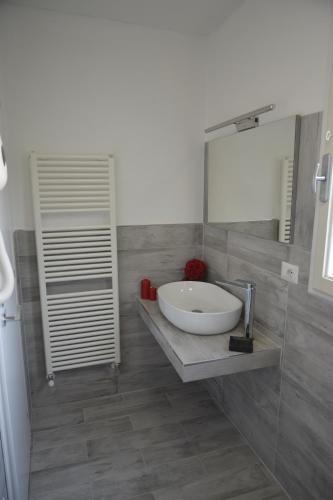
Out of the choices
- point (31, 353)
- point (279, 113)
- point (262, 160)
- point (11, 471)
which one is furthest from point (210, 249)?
point (11, 471)

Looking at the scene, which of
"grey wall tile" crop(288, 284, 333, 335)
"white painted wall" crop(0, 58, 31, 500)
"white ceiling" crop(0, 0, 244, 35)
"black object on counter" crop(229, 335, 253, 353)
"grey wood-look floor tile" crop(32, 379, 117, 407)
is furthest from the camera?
"grey wood-look floor tile" crop(32, 379, 117, 407)

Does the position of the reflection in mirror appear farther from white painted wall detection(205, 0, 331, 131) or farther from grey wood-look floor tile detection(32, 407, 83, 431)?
grey wood-look floor tile detection(32, 407, 83, 431)

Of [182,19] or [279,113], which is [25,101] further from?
[279,113]

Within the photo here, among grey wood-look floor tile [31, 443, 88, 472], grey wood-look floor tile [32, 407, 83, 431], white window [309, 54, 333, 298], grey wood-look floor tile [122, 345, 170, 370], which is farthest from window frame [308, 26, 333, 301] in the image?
grey wood-look floor tile [32, 407, 83, 431]

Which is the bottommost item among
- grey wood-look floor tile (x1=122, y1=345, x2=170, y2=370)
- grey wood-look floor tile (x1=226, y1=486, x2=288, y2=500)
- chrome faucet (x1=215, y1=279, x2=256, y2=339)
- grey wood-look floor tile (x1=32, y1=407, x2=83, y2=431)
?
grey wood-look floor tile (x1=226, y1=486, x2=288, y2=500)

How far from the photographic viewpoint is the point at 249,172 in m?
1.88

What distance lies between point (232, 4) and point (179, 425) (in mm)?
2574

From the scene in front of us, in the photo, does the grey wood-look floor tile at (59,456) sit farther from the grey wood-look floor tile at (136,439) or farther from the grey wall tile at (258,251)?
the grey wall tile at (258,251)

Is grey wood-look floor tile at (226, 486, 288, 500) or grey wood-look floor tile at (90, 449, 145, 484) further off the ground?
grey wood-look floor tile at (90, 449, 145, 484)

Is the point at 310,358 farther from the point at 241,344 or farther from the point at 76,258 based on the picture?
the point at 76,258

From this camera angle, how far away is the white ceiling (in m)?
1.86

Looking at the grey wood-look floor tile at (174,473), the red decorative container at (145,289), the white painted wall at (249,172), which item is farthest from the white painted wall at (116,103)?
the grey wood-look floor tile at (174,473)

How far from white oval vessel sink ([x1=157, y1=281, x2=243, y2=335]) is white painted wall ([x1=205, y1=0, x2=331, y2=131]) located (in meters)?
1.05

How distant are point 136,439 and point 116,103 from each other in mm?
2145
